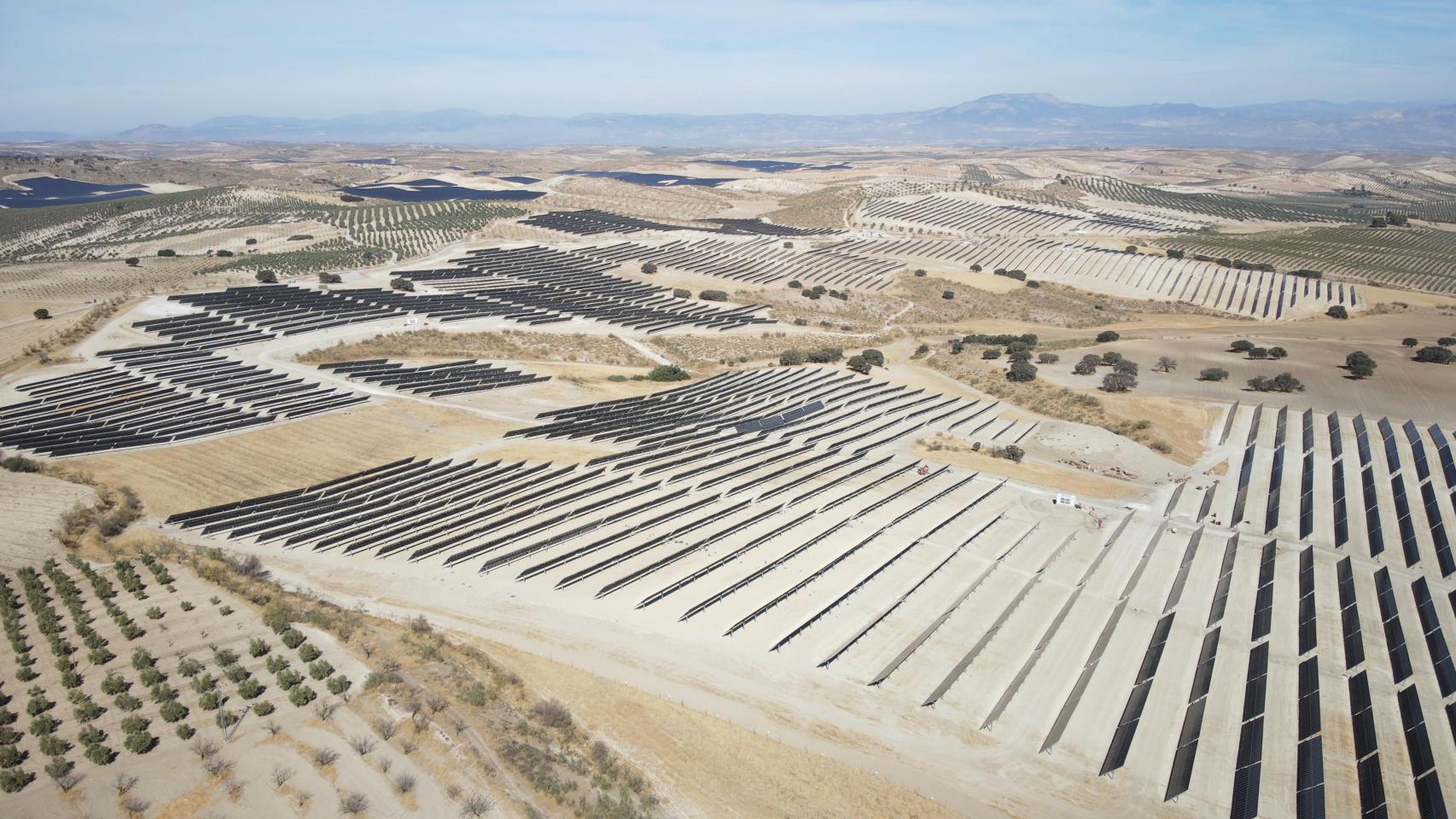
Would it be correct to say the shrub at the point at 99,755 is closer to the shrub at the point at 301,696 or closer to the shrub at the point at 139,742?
the shrub at the point at 139,742

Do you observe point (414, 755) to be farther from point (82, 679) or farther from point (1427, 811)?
point (1427, 811)

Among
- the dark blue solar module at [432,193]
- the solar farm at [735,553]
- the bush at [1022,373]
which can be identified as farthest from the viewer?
the dark blue solar module at [432,193]

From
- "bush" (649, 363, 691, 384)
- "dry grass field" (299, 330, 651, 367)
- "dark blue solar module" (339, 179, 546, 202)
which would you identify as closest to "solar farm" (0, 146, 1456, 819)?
"dry grass field" (299, 330, 651, 367)

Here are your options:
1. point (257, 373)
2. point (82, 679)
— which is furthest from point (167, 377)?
point (82, 679)

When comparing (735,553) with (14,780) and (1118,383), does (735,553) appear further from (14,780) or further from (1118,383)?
(1118,383)

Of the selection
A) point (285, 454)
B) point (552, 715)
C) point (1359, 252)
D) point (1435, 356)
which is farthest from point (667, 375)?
point (1359, 252)

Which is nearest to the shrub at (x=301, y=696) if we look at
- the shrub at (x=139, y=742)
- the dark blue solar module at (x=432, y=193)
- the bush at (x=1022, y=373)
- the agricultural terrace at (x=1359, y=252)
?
the shrub at (x=139, y=742)
